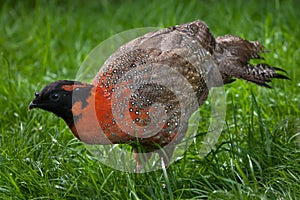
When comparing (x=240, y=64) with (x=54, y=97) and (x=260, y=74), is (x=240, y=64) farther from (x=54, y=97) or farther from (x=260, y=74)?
(x=54, y=97)

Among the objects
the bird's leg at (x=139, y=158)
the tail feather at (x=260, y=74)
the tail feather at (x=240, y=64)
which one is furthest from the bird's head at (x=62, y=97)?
the tail feather at (x=260, y=74)

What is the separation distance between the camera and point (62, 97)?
3459 millimetres

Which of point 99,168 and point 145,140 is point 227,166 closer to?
point 145,140

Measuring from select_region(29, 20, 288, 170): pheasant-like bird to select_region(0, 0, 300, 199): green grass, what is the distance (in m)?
0.24

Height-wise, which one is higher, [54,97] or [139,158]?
[54,97]

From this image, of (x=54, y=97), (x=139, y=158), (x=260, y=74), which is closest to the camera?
(x=54, y=97)

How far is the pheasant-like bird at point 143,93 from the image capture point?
345 cm

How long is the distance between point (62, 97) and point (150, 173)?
2.29ft

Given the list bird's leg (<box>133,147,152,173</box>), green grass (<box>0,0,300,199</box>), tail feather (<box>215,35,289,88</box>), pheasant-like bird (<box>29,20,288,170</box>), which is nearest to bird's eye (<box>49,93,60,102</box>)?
pheasant-like bird (<box>29,20,288,170</box>)

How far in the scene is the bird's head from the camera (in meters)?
3.45

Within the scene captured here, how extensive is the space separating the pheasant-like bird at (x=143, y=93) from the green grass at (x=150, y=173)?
24cm

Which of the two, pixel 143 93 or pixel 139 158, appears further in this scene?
pixel 139 158

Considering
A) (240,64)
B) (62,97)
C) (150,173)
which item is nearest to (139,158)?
(150,173)

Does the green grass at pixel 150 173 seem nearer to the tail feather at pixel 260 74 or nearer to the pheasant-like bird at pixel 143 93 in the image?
the tail feather at pixel 260 74
